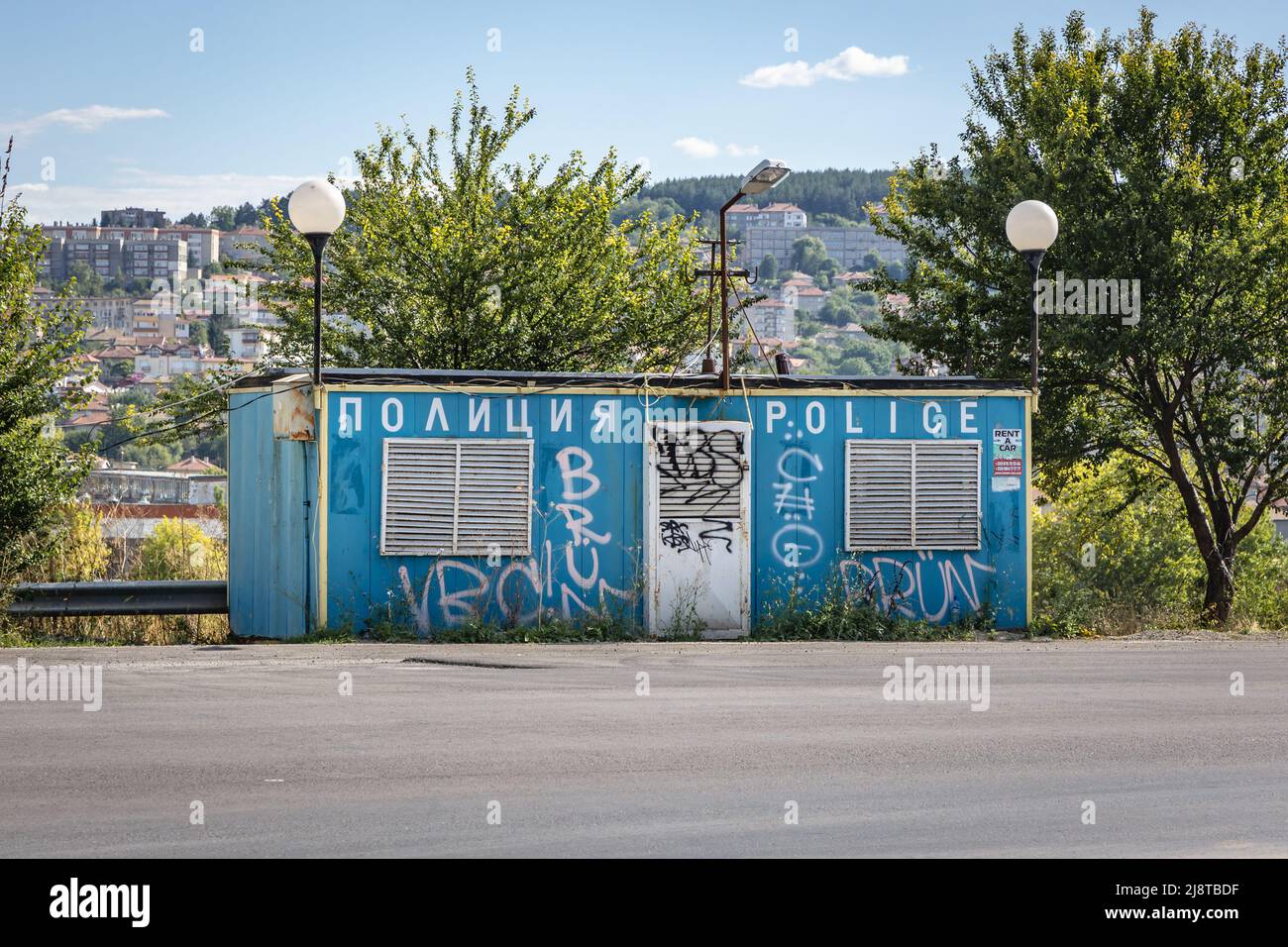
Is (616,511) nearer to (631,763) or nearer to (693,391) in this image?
(693,391)

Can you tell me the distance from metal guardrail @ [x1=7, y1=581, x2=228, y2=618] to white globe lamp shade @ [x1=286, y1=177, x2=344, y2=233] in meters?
4.26

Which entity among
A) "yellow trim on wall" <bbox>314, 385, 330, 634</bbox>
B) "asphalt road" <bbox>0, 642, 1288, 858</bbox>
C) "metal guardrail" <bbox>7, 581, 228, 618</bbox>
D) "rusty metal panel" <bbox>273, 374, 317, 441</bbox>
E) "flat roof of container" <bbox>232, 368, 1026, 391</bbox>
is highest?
"flat roof of container" <bbox>232, 368, 1026, 391</bbox>

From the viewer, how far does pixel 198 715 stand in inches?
396

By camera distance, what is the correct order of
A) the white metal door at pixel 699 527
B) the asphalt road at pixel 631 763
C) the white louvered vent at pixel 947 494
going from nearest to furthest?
the asphalt road at pixel 631 763, the white metal door at pixel 699 527, the white louvered vent at pixel 947 494

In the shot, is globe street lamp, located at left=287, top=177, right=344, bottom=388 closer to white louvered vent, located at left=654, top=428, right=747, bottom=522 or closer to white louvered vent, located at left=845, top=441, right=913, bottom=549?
white louvered vent, located at left=654, top=428, right=747, bottom=522

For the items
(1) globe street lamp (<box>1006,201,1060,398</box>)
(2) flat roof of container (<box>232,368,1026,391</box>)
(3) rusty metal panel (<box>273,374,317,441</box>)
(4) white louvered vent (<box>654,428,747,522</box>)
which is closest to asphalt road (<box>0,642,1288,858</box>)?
(3) rusty metal panel (<box>273,374,317,441</box>)

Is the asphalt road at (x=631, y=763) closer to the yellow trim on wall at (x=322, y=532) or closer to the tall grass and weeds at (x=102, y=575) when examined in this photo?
the yellow trim on wall at (x=322, y=532)

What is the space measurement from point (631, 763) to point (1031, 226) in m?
10.3

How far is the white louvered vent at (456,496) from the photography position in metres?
15.7

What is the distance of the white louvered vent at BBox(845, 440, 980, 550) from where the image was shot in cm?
1673

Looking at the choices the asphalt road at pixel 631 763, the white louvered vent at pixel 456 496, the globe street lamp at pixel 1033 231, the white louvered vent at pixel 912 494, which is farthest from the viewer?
the white louvered vent at pixel 912 494

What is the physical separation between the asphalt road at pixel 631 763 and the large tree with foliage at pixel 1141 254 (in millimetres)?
8251

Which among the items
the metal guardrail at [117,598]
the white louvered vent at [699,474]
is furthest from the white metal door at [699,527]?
the metal guardrail at [117,598]

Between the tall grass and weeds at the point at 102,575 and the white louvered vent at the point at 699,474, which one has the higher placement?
the white louvered vent at the point at 699,474
